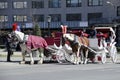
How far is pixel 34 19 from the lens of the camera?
310 ft

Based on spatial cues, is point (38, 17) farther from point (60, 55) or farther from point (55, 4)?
point (60, 55)

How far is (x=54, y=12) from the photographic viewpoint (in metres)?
97.2

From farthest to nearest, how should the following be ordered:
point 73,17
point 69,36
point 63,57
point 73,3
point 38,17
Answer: point 38,17, point 73,3, point 73,17, point 63,57, point 69,36

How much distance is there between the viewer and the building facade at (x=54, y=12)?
310ft

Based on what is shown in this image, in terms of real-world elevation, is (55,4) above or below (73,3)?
below

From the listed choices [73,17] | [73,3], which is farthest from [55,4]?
[73,17]

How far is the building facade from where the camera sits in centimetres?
9450

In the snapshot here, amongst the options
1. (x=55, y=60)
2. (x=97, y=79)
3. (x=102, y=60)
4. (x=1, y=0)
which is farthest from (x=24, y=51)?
(x=1, y=0)

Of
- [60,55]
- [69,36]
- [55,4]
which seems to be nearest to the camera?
[69,36]

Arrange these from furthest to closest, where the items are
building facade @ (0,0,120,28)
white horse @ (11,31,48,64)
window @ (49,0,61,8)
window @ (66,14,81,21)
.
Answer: window @ (49,0,61,8), window @ (66,14,81,21), building facade @ (0,0,120,28), white horse @ (11,31,48,64)

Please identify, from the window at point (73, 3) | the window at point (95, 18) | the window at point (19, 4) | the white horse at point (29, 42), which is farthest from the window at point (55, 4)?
the white horse at point (29, 42)

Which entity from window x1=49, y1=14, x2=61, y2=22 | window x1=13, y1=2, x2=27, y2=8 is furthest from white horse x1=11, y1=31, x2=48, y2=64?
window x1=13, y1=2, x2=27, y2=8

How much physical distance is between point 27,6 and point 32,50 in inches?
2854

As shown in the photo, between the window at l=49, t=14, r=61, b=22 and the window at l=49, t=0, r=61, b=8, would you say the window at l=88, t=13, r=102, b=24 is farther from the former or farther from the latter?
the window at l=49, t=0, r=61, b=8
